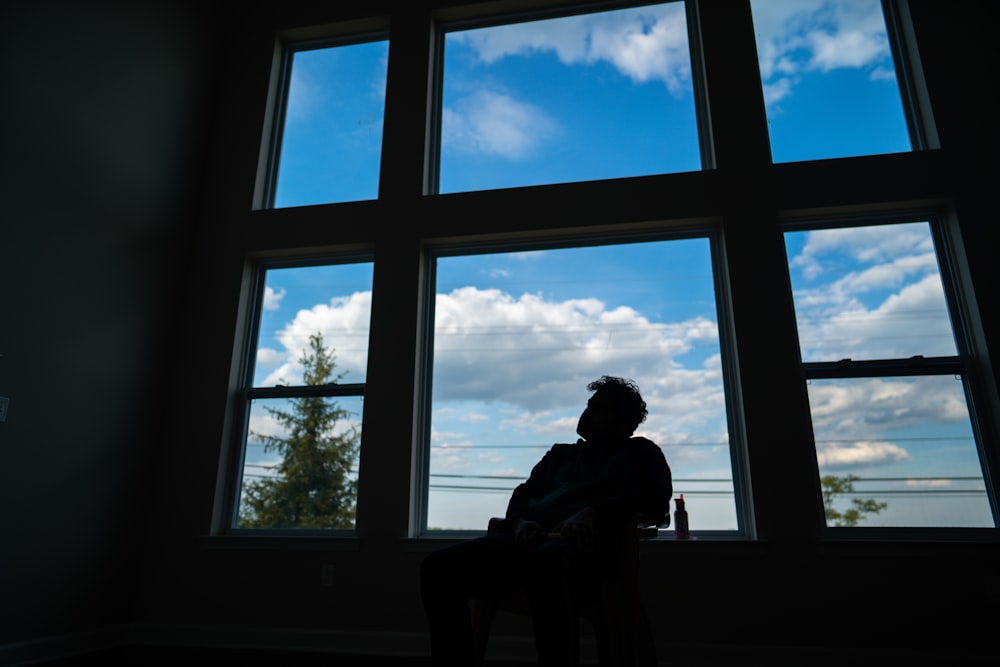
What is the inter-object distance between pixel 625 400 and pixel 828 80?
8.27 feet

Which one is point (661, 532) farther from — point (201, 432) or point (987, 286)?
point (201, 432)

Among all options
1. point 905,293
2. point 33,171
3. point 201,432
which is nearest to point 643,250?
point 905,293

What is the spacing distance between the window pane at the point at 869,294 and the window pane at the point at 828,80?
1.61 ft

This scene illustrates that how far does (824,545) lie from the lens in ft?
8.86

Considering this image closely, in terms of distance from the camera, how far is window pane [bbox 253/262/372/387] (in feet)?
11.4

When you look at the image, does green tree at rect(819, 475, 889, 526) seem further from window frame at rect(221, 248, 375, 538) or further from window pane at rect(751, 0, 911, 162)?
window frame at rect(221, 248, 375, 538)

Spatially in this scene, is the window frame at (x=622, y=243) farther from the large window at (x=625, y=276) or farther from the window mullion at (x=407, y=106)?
the window mullion at (x=407, y=106)

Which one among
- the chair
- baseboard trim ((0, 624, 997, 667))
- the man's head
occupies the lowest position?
baseboard trim ((0, 624, 997, 667))

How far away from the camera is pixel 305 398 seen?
136 inches

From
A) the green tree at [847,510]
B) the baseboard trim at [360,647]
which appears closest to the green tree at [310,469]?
the baseboard trim at [360,647]

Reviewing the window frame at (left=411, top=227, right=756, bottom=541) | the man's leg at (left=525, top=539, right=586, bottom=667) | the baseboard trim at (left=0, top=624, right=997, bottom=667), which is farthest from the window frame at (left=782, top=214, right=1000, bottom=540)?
the man's leg at (left=525, top=539, right=586, bottom=667)

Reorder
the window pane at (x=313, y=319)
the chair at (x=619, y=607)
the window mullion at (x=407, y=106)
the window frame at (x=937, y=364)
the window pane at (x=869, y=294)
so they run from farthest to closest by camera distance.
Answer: the window mullion at (x=407, y=106) → the window pane at (x=313, y=319) → the window pane at (x=869, y=294) → the window frame at (x=937, y=364) → the chair at (x=619, y=607)

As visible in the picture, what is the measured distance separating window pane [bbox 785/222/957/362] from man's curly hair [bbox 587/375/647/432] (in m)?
1.38

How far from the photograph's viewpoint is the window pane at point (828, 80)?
10.8 feet
